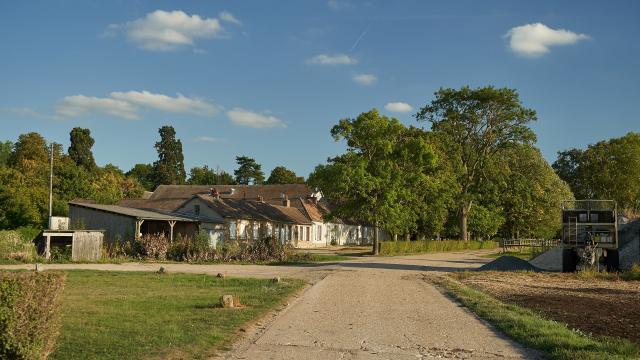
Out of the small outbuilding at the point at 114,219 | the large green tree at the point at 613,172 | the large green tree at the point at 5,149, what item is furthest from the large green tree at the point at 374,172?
the large green tree at the point at 5,149

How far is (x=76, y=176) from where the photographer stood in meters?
66.8

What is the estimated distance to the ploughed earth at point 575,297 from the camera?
12.1 m

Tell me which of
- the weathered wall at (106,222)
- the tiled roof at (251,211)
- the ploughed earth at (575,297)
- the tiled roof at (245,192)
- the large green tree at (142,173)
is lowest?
the ploughed earth at (575,297)

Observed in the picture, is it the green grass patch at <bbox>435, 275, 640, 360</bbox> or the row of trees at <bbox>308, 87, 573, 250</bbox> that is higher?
the row of trees at <bbox>308, 87, 573, 250</bbox>

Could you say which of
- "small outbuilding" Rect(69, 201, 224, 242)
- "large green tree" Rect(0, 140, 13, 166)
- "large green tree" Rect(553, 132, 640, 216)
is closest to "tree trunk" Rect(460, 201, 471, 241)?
"large green tree" Rect(553, 132, 640, 216)

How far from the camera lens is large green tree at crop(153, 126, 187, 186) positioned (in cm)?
10675

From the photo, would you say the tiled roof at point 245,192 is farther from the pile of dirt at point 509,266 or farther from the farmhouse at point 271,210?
the pile of dirt at point 509,266

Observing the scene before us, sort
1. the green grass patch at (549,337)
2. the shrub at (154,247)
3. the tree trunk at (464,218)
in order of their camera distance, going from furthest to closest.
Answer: the tree trunk at (464,218) → the shrub at (154,247) → the green grass patch at (549,337)

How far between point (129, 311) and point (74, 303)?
2.17 meters

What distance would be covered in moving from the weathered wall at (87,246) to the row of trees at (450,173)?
15564mm

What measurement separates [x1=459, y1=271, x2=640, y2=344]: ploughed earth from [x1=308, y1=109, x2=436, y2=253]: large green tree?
1541 centimetres

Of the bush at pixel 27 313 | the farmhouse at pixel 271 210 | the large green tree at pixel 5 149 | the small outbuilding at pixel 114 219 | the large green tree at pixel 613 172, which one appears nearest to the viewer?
the bush at pixel 27 313

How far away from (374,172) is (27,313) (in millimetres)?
37244

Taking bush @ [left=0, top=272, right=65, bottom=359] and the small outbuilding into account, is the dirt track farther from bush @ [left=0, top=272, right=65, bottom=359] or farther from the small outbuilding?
the small outbuilding
